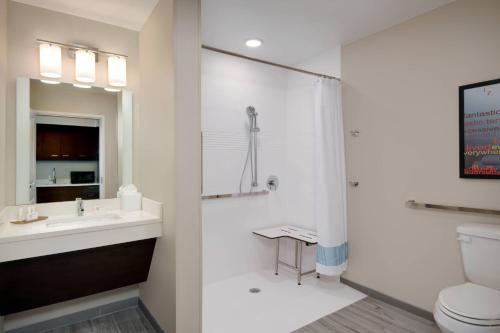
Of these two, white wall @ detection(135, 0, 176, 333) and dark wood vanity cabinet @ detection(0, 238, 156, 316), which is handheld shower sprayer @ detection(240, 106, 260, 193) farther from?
dark wood vanity cabinet @ detection(0, 238, 156, 316)

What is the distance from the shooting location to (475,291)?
1750 millimetres

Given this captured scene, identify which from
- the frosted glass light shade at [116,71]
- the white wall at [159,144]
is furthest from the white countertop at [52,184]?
the frosted glass light shade at [116,71]

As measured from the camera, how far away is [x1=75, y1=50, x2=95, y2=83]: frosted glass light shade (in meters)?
2.26

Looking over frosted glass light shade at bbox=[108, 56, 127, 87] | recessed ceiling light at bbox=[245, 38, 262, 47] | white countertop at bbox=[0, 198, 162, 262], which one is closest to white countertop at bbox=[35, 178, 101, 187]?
white countertop at bbox=[0, 198, 162, 262]

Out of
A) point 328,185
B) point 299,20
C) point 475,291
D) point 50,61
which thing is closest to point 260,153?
point 328,185

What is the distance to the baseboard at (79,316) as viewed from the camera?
214 centimetres

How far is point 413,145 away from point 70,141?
2.76 meters

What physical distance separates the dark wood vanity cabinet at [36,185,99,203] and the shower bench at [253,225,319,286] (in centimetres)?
168

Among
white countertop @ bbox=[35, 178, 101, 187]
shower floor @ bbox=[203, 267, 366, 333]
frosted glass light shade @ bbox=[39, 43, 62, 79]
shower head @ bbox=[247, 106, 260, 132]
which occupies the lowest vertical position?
shower floor @ bbox=[203, 267, 366, 333]

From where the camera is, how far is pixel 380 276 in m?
2.62

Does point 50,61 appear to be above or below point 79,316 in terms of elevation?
above

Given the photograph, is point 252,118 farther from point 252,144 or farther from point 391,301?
point 391,301

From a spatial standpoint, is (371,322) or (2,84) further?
(371,322)

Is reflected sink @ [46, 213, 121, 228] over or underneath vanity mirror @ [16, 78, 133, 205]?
underneath
